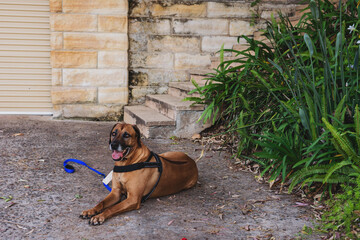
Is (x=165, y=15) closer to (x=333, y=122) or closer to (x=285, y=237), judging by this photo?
(x=333, y=122)

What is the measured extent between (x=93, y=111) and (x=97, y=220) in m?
4.15

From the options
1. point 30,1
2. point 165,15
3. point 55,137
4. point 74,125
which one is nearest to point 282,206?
point 55,137

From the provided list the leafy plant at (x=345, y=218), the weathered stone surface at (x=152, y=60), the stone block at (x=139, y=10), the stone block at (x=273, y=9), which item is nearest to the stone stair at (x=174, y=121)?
the weathered stone surface at (x=152, y=60)

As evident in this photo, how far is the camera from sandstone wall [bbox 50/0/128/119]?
21.2 ft

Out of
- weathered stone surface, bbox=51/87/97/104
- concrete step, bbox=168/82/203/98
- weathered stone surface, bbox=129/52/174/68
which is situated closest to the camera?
concrete step, bbox=168/82/203/98

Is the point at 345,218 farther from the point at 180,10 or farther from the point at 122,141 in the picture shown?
the point at 180,10

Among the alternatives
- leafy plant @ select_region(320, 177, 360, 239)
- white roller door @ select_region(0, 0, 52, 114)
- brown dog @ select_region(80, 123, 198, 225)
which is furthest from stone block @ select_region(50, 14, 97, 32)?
leafy plant @ select_region(320, 177, 360, 239)

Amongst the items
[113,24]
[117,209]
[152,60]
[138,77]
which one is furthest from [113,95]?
[117,209]

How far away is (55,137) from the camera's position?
5.50 metres

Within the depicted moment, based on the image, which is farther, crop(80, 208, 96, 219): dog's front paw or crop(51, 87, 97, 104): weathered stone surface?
crop(51, 87, 97, 104): weathered stone surface

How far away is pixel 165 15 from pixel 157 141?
2.55m

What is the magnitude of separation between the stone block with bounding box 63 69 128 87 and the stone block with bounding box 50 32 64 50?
16.3 inches

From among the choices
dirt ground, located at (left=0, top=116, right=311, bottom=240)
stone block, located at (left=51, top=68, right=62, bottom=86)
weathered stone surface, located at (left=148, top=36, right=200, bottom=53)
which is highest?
weathered stone surface, located at (left=148, top=36, right=200, bottom=53)

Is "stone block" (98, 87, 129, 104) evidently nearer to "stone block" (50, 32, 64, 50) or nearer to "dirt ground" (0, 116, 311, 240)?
"stone block" (50, 32, 64, 50)
